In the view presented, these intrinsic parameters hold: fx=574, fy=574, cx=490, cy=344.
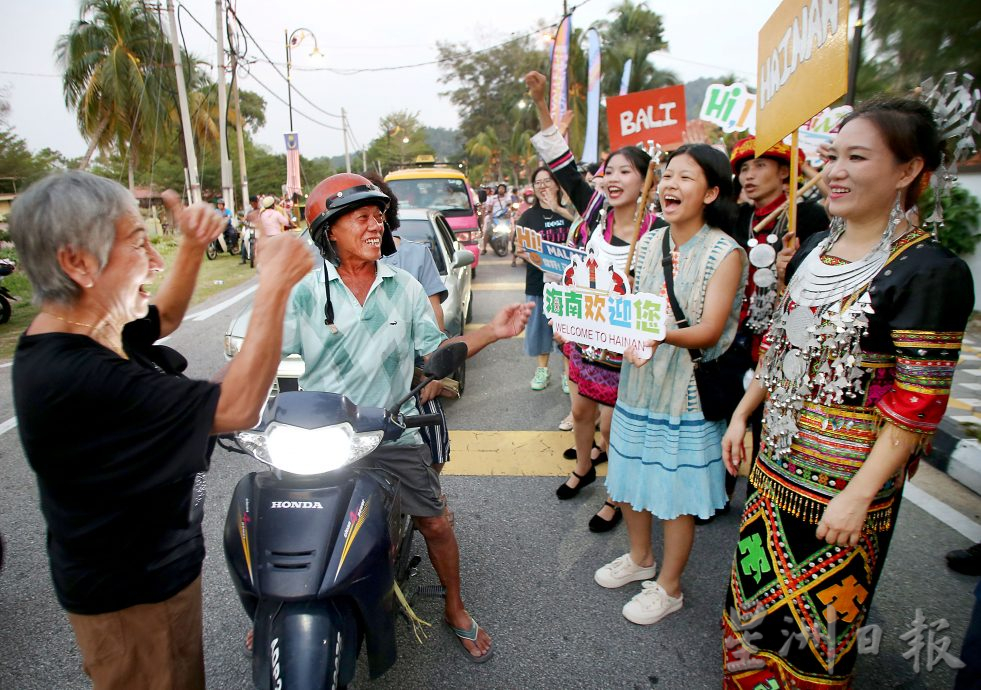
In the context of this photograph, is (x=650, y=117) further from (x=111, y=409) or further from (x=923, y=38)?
(x=111, y=409)

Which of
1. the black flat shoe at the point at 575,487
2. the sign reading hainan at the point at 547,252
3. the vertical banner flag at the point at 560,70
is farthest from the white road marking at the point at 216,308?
the black flat shoe at the point at 575,487

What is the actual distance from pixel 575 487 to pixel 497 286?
280 inches

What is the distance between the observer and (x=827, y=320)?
1578 millimetres

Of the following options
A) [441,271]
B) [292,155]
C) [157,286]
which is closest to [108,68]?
[292,155]

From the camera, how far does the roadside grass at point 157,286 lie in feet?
23.3

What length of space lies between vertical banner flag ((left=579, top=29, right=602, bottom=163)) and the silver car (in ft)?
6.21

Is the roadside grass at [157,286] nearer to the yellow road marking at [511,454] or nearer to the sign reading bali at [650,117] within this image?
the yellow road marking at [511,454]

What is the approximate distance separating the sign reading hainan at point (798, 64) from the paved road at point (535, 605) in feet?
6.56

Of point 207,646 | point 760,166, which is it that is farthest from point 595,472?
point 207,646

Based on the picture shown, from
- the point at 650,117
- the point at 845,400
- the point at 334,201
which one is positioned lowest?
the point at 845,400

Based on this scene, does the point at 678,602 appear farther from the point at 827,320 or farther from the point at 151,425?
the point at 151,425

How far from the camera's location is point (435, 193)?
11109 mm

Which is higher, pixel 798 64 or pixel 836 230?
pixel 798 64

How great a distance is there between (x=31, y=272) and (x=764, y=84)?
273 centimetres
